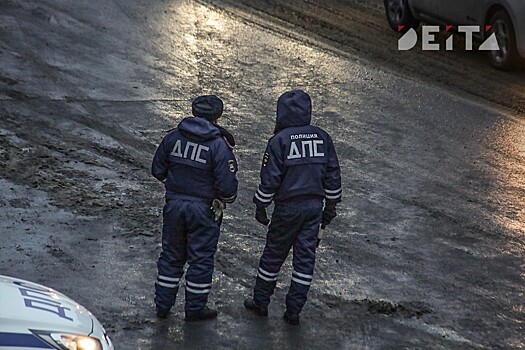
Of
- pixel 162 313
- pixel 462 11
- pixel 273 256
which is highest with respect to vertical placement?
pixel 462 11

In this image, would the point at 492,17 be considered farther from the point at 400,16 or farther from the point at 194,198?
the point at 194,198

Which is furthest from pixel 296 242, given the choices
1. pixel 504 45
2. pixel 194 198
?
pixel 504 45

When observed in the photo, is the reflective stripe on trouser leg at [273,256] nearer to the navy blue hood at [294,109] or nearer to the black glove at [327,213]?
the black glove at [327,213]

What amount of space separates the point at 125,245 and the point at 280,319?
5.66 ft

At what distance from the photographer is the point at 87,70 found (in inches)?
523

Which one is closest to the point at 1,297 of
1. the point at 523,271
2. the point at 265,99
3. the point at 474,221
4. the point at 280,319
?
the point at 280,319

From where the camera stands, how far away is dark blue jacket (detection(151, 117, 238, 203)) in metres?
7.25

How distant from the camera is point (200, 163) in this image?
727cm

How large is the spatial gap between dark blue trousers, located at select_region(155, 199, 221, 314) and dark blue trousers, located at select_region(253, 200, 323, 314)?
1.40ft

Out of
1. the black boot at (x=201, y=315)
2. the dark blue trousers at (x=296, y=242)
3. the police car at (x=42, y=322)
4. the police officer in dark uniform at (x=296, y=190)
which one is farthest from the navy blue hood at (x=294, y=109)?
the police car at (x=42, y=322)

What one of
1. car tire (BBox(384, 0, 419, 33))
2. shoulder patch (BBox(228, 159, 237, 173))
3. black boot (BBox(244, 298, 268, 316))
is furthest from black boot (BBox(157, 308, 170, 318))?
car tire (BBox(384, 0, 419, 33))

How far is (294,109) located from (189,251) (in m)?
1.27

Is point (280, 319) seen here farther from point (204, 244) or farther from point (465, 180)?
point (465, 180)

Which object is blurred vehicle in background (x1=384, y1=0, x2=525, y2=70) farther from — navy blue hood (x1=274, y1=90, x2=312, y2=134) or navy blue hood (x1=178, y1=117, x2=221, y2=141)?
navy blue hood (x1=178, y1=117, x2=221, y2=141)
